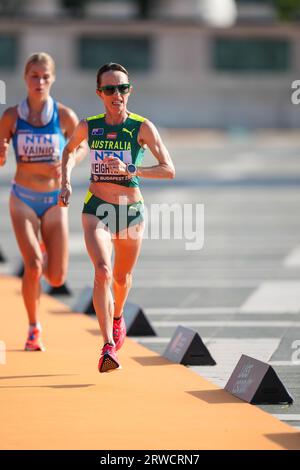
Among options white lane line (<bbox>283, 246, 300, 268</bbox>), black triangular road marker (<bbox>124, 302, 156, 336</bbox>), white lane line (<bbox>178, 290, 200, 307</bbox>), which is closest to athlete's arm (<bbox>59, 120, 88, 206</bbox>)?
black triangular road marker (<bbox>124, 302, 156, 336</bbox>)

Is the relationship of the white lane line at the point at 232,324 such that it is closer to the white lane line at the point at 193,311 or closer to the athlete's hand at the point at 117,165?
the white lane line at the point at 193,311

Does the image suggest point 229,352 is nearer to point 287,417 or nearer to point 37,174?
point 37,174

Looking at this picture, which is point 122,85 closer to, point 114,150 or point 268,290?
point 114,150

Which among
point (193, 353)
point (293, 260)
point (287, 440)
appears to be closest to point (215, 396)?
point (193, 353)

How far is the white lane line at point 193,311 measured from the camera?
14824 millimetres

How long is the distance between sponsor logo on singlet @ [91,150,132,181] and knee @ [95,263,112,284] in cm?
62

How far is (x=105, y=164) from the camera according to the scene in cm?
1079

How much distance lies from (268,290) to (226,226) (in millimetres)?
9122

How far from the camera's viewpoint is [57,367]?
11305 millimetres

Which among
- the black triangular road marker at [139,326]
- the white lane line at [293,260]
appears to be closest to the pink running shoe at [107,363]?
the black triangular road marker at [139,326]

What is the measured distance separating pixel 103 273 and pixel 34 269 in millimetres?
1441

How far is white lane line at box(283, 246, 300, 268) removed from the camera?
63.8 ft

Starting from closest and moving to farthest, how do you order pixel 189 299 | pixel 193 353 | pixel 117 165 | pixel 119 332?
pixel 117 165
pixel 119 332
pixel 193 353
pixel 189 299

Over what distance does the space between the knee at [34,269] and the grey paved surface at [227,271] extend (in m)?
1.18
